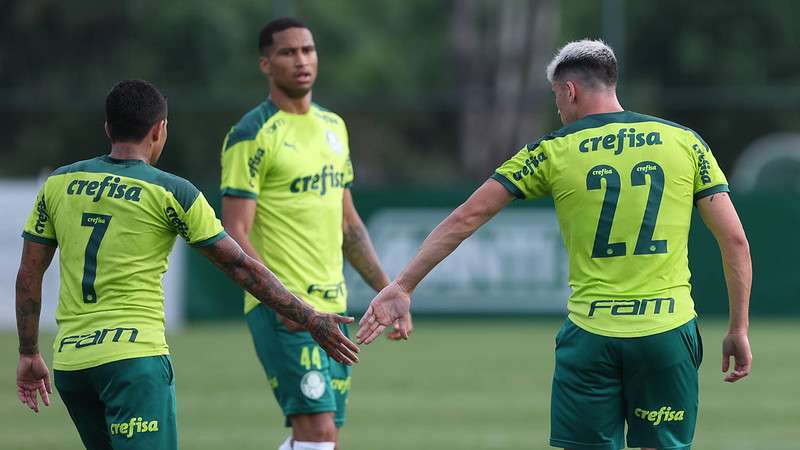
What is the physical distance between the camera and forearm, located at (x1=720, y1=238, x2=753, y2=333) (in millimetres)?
5953

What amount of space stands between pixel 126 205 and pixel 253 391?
24.3 feet

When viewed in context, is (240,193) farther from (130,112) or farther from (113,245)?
(113,245)

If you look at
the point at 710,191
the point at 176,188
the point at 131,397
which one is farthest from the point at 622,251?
the point at 131,397

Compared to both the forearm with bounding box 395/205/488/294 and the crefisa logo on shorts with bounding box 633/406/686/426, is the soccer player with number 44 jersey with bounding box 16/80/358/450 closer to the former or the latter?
the forearm with bounding box 395/205/488/294

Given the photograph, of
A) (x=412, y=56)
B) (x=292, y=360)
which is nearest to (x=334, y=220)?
(x=292, y=360)

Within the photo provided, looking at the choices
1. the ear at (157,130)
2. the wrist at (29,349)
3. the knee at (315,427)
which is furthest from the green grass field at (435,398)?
the ear at (157,130)

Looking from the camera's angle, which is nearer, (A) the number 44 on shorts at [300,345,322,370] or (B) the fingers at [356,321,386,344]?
(B) the fingers at [356,321,386,344]

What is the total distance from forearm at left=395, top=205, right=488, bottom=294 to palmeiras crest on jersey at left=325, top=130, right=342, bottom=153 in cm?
176

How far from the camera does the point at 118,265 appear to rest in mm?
5660

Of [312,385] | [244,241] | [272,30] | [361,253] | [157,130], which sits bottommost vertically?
[312,385]

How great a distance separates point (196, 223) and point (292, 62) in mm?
2321

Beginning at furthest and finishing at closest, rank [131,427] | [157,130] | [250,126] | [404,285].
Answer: [250,126]
[404,285]
[157,130]
[131,427]

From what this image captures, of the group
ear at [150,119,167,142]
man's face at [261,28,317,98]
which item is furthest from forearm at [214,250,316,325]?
man's face at [261,28,317,98]

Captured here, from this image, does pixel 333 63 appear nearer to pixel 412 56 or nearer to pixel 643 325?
pixel 412 56
